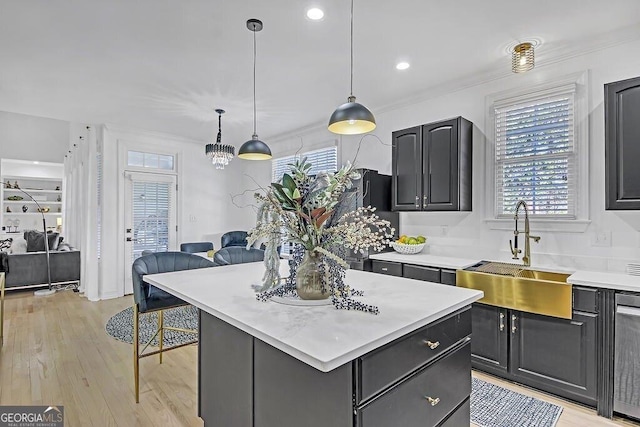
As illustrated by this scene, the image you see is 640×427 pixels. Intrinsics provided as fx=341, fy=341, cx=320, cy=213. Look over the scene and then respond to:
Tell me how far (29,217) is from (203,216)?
5416 millimetres

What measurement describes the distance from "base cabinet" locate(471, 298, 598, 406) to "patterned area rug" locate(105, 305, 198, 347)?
278 cm

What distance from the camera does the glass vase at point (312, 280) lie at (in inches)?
59.4

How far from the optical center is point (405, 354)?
1.26 metres

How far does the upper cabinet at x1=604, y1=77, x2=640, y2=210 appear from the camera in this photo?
2.35 metres

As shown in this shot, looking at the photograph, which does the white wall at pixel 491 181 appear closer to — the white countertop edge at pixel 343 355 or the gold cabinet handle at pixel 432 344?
the white countertop edge at pixel 343 355

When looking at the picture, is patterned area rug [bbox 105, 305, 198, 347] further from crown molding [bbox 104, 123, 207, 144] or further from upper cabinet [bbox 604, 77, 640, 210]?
upper cabinet [bbox 604, 77, 640, 210]

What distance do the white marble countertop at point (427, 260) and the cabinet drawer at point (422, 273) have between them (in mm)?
40

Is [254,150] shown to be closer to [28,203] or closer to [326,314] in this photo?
[326,314]

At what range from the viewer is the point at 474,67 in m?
3.29

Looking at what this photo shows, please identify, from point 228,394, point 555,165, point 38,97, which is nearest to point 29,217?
point 38,97

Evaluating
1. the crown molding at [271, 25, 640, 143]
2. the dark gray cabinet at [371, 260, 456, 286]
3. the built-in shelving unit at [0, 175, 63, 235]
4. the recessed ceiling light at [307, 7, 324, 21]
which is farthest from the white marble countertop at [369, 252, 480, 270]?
the built-in shelving unit at [0, 175, 63, 235]

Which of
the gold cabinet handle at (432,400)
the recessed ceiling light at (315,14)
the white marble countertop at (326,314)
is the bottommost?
the gold cabinet handle at (432,400)

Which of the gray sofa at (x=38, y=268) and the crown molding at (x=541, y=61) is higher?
the crown molding at (x=541, y=61)

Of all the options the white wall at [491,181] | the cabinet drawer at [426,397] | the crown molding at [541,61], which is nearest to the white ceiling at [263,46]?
the crown molding at [541,61]
